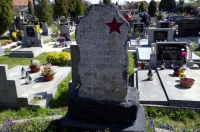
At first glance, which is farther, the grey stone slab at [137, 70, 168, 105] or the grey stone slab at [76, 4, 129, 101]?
the grey stone slab at [137, 70, 168, 105]

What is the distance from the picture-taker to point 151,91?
6703mm

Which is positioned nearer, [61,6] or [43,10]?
[43,10]

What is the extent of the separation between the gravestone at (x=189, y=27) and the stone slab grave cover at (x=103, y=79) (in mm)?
14713

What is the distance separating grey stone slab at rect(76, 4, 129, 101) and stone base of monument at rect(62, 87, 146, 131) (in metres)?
0.17

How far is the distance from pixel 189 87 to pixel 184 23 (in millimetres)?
12146

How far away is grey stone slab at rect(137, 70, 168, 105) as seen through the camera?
609cm

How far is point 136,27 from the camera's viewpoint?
59.5 ft

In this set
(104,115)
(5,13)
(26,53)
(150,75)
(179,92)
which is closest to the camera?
(104,115)

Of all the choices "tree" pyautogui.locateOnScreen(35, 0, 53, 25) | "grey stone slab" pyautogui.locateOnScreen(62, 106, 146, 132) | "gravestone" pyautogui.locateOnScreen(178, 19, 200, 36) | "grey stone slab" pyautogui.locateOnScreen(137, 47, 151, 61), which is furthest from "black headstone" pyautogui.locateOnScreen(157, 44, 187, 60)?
"tree" pyautogui.locateOnScreen(35, 0, 53, 25)

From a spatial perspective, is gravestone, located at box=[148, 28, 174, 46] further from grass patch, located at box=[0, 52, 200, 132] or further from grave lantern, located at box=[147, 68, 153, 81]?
grass patch, located at box=[0, 52, 200, 132]

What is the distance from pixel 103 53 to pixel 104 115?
1.29 meters

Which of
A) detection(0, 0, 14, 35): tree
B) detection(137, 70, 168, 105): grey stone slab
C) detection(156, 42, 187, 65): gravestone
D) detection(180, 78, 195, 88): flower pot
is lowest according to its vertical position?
detection(137, 70, 168, 105): grey stone slab

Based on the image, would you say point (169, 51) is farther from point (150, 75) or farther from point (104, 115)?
point (104, 115)

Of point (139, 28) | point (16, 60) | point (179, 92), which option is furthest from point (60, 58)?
point (139, 28)
